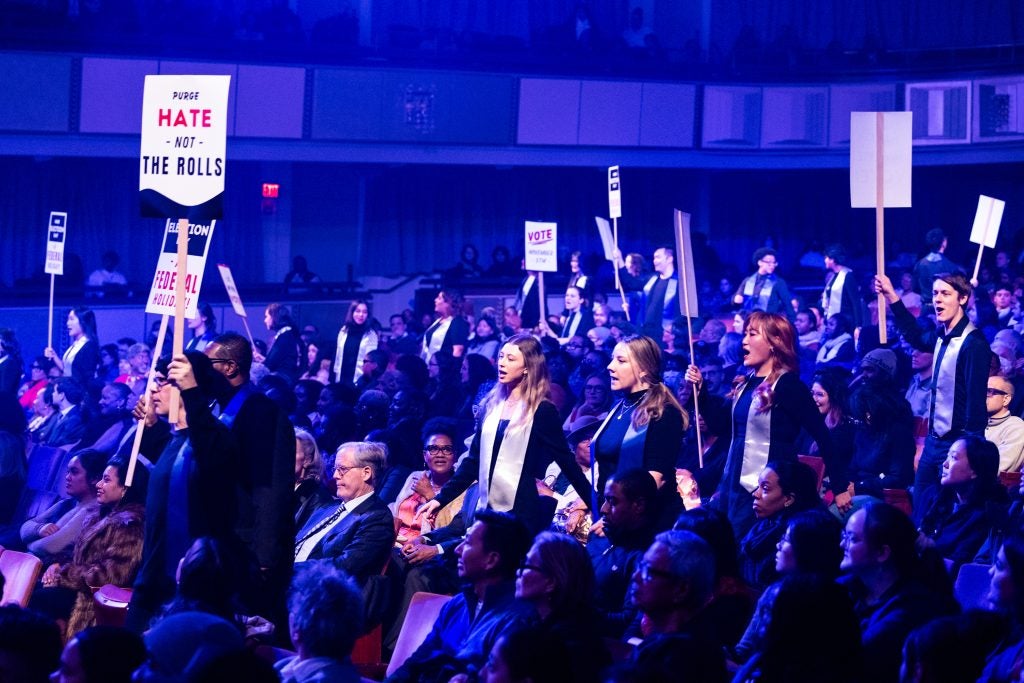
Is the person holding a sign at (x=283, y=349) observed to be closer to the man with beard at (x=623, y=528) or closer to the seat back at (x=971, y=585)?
the man with beard at (x=623, y=528)

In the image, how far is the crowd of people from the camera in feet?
13.1

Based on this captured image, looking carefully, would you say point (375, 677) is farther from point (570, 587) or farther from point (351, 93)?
point (351, 93)

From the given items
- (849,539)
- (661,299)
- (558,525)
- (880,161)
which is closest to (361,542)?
(558,525)

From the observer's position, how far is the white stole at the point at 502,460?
20.0 feet

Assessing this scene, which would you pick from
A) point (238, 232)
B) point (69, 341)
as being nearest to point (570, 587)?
point (69, 341)

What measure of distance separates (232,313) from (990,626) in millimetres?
16922

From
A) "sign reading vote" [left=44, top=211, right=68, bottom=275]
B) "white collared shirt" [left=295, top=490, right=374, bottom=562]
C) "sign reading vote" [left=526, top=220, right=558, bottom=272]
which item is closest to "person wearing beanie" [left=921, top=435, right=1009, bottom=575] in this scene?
"white collared shirt" [left=295, top=490, right=374, bottom=562]

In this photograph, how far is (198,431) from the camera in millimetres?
5047

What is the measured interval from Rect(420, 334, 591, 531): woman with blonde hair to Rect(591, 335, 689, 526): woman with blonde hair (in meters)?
0.17

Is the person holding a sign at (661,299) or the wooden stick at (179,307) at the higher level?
the person holding a sign at (661,299)

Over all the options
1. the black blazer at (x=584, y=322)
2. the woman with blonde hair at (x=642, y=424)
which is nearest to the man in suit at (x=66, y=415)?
the black blazer at (x=584, y=322)

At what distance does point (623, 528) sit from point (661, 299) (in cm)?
971

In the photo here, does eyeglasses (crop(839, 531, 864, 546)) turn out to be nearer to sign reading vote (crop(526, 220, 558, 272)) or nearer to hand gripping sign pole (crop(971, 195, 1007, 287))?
hand gripping sign pole (crop(971, 195, 1007, 287))

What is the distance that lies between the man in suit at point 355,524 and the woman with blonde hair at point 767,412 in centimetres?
150
